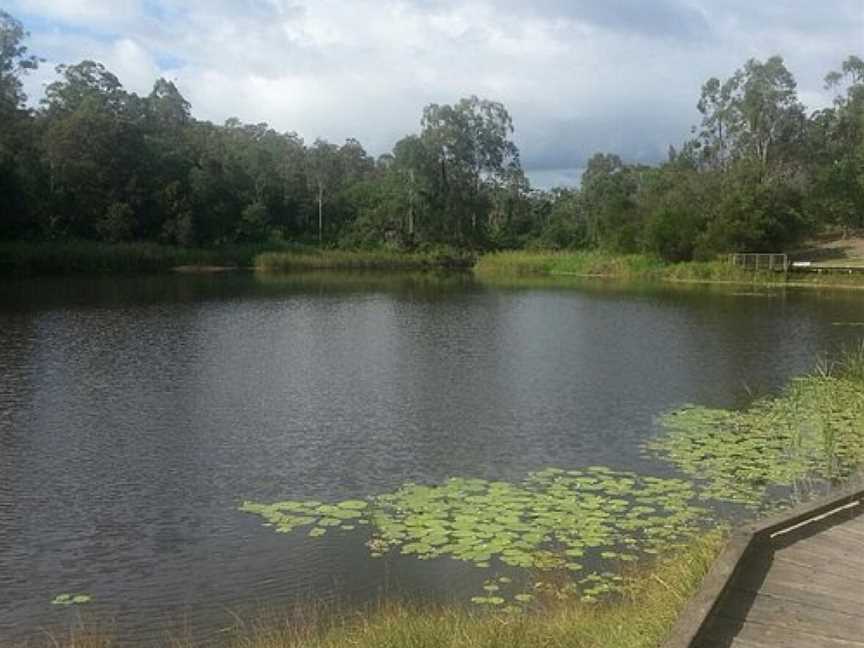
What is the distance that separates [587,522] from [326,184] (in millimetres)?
96736

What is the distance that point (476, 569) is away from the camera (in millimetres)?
9133

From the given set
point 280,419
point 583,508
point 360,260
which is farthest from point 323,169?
point 583,508

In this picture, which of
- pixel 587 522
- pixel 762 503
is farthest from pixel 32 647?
pixel 762 503

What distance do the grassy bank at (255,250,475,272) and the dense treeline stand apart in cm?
355

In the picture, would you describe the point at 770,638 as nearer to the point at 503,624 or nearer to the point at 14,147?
the point at 503,624

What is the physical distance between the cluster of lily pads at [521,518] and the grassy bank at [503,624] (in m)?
0.70

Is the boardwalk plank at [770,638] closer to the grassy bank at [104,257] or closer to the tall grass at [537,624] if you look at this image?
the tall grass at [537,624]

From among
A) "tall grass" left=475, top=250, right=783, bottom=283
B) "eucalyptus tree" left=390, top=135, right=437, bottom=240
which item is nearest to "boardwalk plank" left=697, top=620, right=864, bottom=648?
"tall grass" left=475, top=250, right=783, bottom=283

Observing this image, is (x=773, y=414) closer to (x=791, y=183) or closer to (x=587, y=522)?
(x=587, y=522)

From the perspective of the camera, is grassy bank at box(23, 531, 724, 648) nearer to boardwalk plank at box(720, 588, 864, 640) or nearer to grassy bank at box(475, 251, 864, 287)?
boardwalk plank at box(720, 588, 864, 640)

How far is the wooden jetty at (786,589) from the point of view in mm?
5230

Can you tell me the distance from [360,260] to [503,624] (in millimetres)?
77572

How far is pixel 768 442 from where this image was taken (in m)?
14.9

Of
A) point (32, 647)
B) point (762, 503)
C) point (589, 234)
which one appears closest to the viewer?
point (32, 647)
